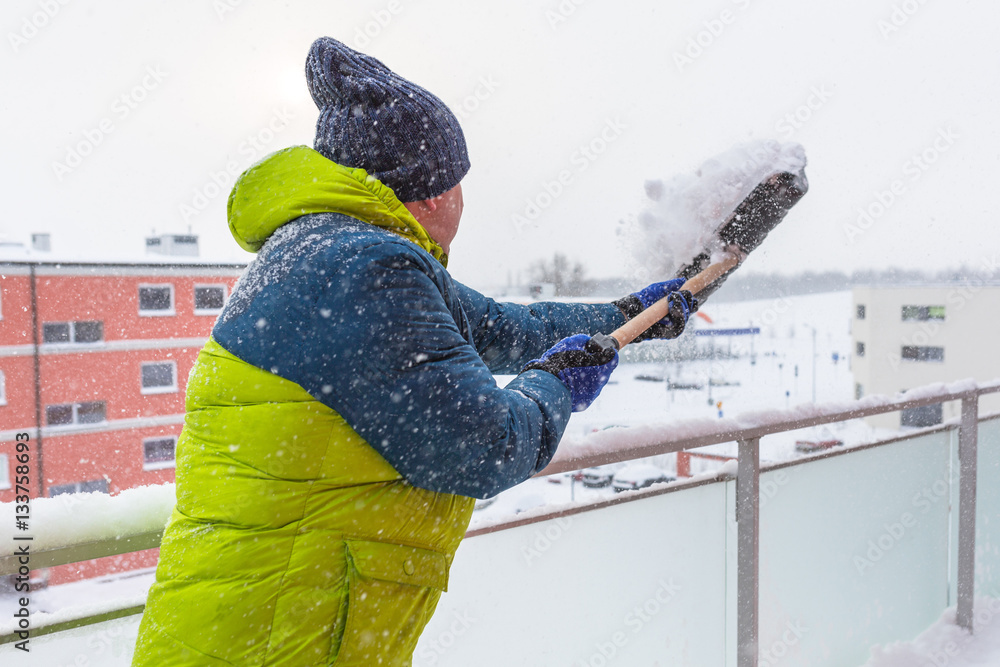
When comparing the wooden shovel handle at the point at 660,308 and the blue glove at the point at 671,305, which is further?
the blue glove at the point at 671,305

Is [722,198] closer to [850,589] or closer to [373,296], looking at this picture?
[373,296]

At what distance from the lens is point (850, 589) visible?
7.27ft

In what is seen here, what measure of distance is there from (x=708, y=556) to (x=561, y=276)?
96cm

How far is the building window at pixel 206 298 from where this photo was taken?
25703mm

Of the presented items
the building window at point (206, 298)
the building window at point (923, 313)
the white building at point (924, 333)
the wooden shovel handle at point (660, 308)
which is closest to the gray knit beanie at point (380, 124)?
the wooden shovel handle at point (660, 308)

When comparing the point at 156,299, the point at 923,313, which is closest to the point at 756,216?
the point at 156,299

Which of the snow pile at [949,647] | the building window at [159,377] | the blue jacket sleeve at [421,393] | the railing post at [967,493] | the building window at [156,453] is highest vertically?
the blue jacket sleeve at [421,393]

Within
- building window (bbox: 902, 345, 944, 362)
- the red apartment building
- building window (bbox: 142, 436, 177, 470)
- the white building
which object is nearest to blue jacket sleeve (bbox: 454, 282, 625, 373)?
the red apartment building

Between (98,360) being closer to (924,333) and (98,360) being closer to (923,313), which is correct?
(923,313)

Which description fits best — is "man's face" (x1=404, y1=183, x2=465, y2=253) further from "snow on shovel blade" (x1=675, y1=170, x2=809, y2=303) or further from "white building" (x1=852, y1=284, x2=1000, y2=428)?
"white building" (x1=852, y1=284, x2=1000, y2=428)

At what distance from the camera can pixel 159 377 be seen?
100 ft

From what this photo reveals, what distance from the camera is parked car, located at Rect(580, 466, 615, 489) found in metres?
1.98

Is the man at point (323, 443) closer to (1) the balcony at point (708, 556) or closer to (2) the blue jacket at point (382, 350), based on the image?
(2) the blue jacket at point (382, 350)

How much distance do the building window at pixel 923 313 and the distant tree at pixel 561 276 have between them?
39.5 metres
